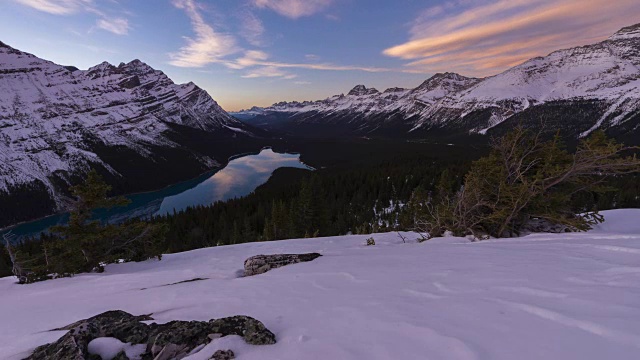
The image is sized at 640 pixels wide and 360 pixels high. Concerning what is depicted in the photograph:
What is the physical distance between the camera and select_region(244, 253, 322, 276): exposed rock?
9.59 metres

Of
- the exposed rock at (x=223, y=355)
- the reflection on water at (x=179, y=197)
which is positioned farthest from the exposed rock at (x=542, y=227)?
the reflection on water at (x=179, y=197)

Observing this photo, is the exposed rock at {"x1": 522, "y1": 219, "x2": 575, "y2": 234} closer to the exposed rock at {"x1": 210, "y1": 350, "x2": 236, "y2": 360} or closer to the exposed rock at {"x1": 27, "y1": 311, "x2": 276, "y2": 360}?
the exposed rock at {"x1": 27, "y1": 311, "x2": 276, "y2": 360}

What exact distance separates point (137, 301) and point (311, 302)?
4.10 m

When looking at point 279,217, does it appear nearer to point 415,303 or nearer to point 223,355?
point 415,303

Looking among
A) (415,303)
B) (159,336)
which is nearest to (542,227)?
(415,303)

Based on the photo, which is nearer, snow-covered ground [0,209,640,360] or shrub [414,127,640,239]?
snow-covered ground [0,209,640,360]

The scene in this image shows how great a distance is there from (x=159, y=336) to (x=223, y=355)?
1110mm

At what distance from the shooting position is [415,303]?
4801mm

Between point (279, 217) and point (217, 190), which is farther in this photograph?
point (217, 190)

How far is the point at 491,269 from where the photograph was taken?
6.28 meters

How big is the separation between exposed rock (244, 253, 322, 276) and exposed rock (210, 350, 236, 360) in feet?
19.2

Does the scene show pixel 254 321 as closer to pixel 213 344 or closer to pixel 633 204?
pixel 213 344

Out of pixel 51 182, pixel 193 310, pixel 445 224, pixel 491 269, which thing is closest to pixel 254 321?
pixel 193 310

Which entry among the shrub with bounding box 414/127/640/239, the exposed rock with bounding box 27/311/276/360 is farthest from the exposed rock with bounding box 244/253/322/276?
the shrub with bounding box 414/127/640/239
